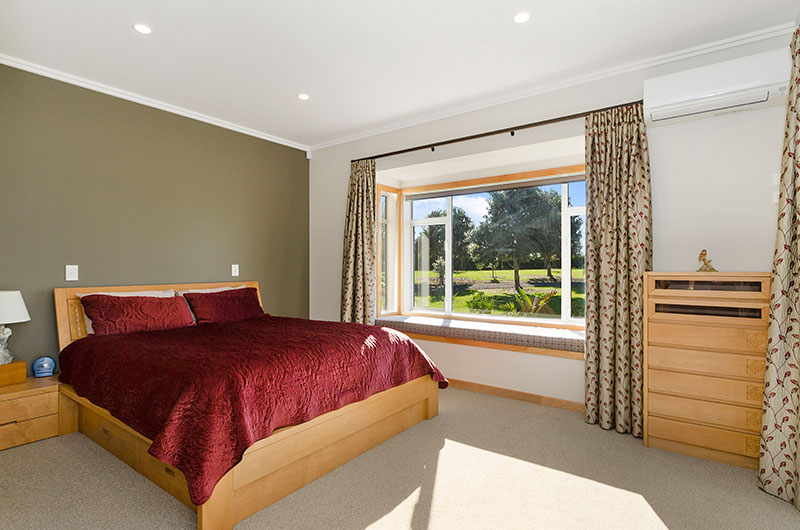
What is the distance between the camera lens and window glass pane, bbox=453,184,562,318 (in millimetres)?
4359

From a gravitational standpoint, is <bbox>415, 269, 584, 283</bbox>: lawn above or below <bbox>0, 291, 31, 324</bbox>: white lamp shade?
above

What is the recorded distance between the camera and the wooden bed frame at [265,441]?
1909 millimetres

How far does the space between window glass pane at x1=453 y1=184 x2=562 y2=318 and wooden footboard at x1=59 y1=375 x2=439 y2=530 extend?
73.8 inches

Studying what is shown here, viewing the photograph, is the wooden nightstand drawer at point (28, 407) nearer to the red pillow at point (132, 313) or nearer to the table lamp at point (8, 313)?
the table lamp at point (8, 313)

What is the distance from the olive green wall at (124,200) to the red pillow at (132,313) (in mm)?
400

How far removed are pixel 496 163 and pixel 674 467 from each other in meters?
3.00

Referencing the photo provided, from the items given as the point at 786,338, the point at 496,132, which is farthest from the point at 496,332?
the point at 786,338

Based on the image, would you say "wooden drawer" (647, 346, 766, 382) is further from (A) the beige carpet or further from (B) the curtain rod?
(B) the curtain rod

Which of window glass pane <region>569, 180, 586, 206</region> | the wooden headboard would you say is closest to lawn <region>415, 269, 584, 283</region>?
window glass pane <region>569, 180, 586, 206</region>

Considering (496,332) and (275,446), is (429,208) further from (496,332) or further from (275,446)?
(275,446)

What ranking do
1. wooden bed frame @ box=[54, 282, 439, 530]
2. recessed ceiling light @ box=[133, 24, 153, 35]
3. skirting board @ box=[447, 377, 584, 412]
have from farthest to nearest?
skirting board @ box=[447, 377, 584, 412] < recessed ceiling light @ box=[133, 24, 153, 35] < wooden bed frame @ box=[54, 282, 439, 530]

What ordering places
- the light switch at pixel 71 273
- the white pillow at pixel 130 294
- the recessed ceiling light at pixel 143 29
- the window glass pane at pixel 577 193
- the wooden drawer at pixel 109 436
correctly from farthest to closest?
1. the window glass pane at pixel 577 193
2. the light switch at pixel 71 273
3. the white pillow at pixel 130 294
4. the recessed ceiling light at pixel 143 29
5. the wooden drawer at pixel 109 436

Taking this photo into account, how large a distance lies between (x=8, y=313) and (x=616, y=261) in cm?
410

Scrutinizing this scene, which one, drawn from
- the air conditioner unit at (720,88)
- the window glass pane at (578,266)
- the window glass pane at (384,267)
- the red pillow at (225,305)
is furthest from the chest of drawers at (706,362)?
the red pillow at (225,305)
